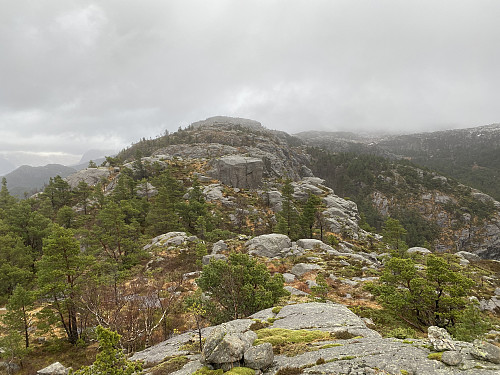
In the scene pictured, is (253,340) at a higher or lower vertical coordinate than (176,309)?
higher

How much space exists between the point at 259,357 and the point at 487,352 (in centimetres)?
936

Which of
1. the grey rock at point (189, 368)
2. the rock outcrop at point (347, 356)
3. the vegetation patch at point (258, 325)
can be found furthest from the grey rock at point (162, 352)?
the vegetation patch at point (258, 325)

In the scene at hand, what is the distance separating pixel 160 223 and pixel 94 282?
3048 cm

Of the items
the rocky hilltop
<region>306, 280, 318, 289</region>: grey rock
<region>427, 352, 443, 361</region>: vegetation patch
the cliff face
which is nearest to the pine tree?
the rocky hilltop

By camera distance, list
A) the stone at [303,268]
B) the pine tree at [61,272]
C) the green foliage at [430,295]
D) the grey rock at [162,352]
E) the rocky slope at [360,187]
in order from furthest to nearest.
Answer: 1. the rocky slope at [360,187]
2. the stone at [303,268]
3. the pine tree at [61,272]
4. the green foliage at [430,295]
5. the grey rock at [162,352]

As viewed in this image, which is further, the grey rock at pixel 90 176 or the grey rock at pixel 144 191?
the grey rock at pixel 90 176

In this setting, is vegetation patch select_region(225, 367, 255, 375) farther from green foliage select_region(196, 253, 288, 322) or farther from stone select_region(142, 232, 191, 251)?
stone select_region(142, 232, 191, 251)

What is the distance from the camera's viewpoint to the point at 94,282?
2738cm

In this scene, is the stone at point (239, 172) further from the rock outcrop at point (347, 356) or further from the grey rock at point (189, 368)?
the grey rock at point (189, 368)

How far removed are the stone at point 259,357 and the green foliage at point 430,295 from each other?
52.7ft

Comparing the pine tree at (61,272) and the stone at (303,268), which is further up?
the pine tree at (61,272)

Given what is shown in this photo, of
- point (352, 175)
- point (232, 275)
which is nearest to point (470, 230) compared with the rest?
point (352, 175)

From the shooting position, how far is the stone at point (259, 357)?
1107cm

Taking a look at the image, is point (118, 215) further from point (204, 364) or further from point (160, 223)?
point (204, 364)
